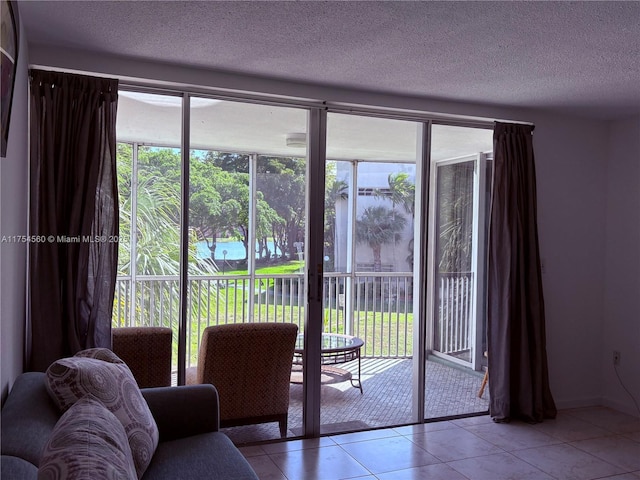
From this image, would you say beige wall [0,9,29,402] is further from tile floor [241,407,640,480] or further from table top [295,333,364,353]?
table top [295,333,364,353]

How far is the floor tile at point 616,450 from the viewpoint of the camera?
10.8 feet

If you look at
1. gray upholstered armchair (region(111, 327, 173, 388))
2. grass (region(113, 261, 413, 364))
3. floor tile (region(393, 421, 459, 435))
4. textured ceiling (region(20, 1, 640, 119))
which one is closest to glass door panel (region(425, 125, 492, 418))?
floor tile (region(393, 421, 459, 435))

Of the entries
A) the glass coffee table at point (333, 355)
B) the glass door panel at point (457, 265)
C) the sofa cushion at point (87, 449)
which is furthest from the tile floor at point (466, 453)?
the sofa cushion at point (87, 449)

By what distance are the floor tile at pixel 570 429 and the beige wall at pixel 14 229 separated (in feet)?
10.8

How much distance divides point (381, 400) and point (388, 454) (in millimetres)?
1163

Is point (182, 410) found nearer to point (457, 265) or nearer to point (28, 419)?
point (28, 419)

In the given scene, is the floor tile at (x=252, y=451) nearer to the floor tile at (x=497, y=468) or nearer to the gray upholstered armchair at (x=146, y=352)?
the gray upholstered armchair at (x=146, y=352)

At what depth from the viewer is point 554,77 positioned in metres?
3.24

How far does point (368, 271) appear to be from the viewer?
5.46 m

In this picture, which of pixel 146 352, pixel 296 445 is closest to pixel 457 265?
pixel 296 445

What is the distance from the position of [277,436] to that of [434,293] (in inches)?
88.4

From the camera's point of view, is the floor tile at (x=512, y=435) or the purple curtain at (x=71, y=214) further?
the floor tile at (x=512, y=435)

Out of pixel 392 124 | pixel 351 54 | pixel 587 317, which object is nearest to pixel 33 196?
pixel 351 54

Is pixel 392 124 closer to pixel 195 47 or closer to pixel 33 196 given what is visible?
pixel 195 47
